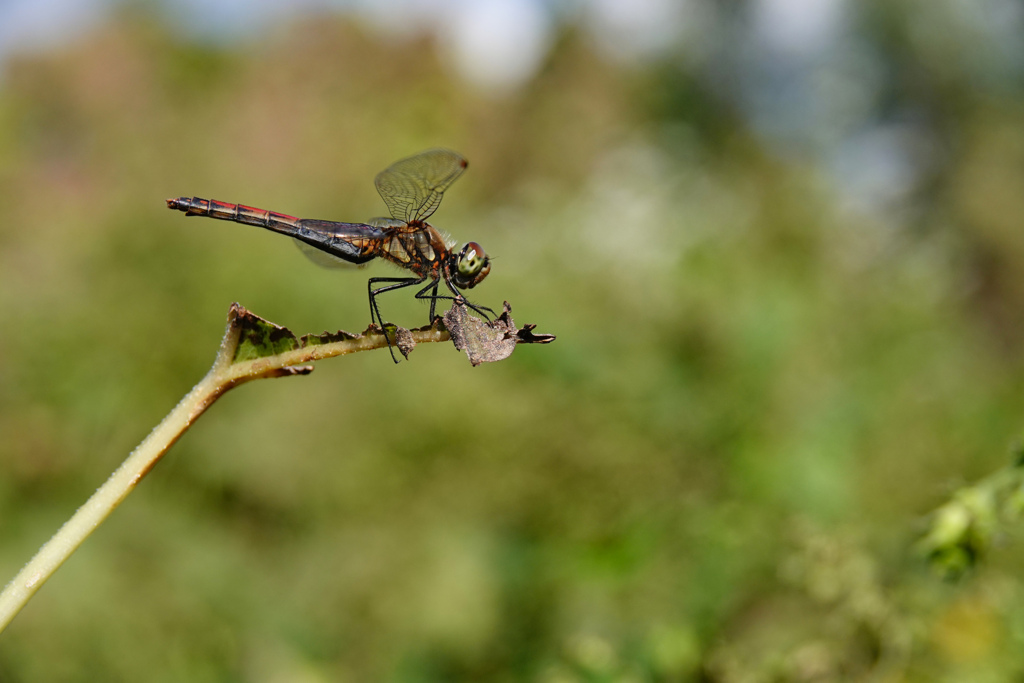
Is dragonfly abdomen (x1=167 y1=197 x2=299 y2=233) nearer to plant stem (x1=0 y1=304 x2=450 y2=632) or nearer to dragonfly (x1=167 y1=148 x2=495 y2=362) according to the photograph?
dragonfly (x1=167 y1=148 x2=495 y2=362)

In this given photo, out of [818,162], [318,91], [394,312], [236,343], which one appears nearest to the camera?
[236,343]

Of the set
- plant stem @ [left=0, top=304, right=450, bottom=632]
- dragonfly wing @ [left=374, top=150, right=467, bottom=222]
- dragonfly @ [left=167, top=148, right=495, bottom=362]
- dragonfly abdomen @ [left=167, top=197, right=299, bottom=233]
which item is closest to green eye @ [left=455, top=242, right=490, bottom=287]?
dragonfly @ [left=167, top=148, right=495, bottom=362]

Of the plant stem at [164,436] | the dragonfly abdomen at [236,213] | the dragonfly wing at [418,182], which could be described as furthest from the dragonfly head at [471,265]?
the plant stem at [164,436]

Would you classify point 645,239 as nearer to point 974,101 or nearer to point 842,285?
point 842,285

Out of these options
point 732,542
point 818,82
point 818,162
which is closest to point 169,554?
point 732,542

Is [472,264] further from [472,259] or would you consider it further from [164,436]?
[164,436]

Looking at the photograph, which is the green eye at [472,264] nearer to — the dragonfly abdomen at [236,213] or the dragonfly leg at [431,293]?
the dragonfly leg at [431,293]
